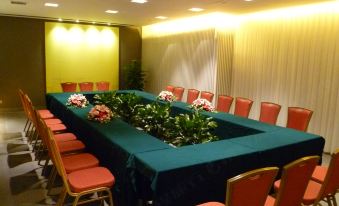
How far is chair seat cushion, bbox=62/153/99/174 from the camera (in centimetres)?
281

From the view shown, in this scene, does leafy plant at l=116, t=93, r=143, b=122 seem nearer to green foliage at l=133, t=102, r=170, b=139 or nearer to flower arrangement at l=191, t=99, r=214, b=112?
green foliage at l=133, t=102, r=170, b=139

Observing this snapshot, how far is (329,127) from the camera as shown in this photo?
16.4ft

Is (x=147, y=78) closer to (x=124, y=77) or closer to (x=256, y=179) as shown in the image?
(x=124, y=77)

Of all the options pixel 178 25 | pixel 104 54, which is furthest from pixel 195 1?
pixel 104 54

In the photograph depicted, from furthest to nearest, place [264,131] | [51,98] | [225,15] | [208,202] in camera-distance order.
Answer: [225,15]
[51,98]
[264,131]
[208,202]

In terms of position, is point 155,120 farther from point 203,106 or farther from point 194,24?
point 194,24

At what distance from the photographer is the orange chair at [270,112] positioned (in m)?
4.30

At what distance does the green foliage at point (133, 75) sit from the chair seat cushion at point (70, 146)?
5675 mm

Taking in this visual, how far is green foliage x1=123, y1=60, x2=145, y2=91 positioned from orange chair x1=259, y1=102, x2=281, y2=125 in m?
5.45

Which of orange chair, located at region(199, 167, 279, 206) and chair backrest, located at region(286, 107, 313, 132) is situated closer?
orange chair, located at region(199, 167, 279, 206)

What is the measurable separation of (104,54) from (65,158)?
6598mm

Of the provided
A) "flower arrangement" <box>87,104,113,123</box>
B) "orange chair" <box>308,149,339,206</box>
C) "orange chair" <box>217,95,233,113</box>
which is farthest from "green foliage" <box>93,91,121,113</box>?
"orange chair" <box>308,149,339,206</box>

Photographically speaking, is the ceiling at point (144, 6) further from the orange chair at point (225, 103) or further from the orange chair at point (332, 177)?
the orange chair at point (332, 177)

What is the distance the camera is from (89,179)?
2.54m
